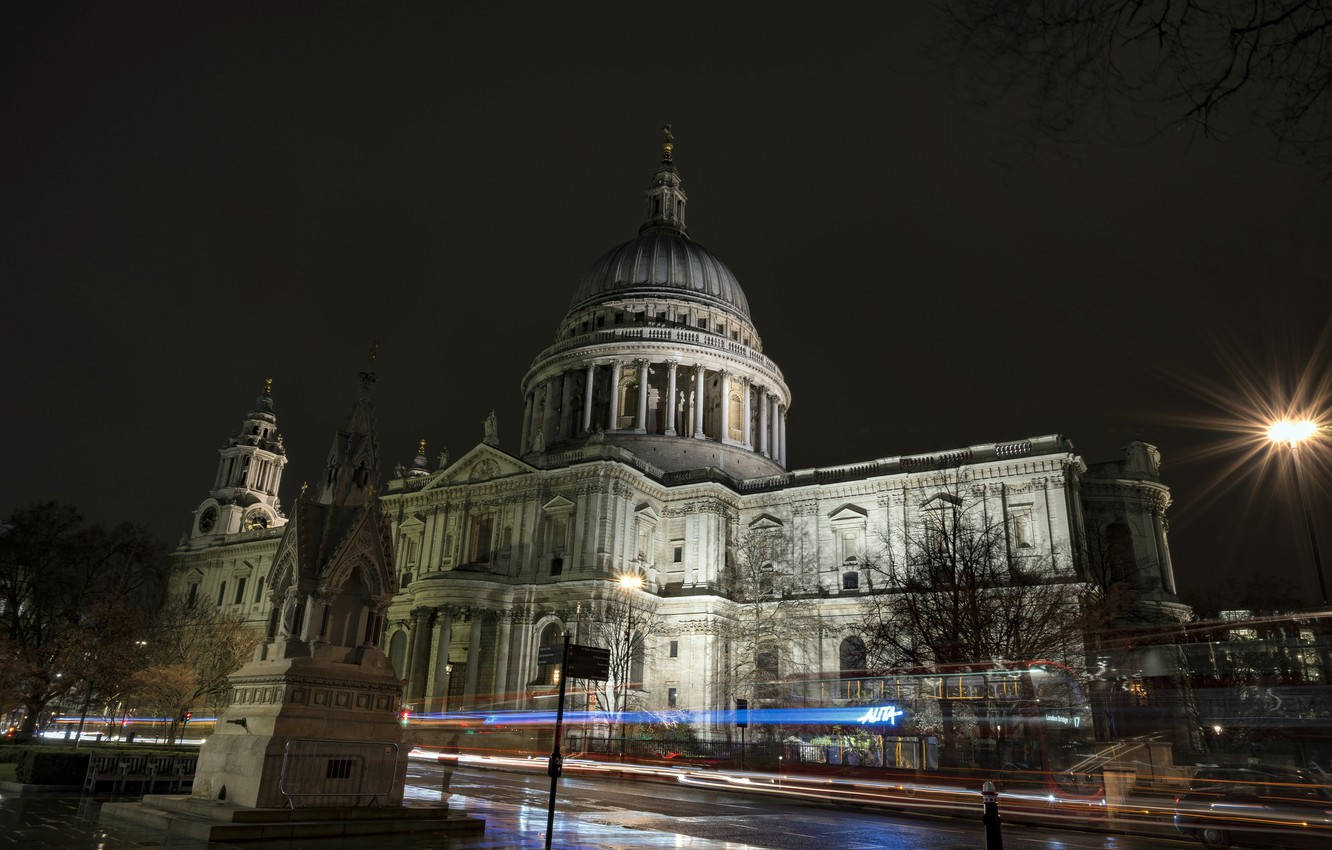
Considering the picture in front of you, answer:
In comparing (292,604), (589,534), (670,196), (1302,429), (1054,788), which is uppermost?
(670,196)

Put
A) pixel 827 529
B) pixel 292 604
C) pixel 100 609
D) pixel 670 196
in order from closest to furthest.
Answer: pixel 292 604, pixel 100 609, pixel 827 529, pixel 670 196

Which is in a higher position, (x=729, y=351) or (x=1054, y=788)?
(x=729, y=351)

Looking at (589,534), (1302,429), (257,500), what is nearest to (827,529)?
(589,534)

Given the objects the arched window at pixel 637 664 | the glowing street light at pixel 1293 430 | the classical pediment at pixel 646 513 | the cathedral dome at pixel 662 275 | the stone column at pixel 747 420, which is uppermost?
the cathedral dome at pixel 662 275

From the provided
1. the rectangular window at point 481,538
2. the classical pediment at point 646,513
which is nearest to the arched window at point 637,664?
the classical pediment at point 646,513

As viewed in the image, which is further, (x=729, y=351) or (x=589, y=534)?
(x=729, y=351)

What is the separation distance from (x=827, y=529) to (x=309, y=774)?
4606cm

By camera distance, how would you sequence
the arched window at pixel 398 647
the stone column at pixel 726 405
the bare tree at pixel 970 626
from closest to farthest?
the bare tree at pixel 970 626, the arched window at pixel 398 647, the stone column at pixel 726 405

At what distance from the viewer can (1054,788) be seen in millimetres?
22672

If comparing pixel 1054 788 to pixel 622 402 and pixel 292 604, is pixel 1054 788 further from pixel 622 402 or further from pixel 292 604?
pixel 622 402

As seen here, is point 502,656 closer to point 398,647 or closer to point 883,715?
point 398,647

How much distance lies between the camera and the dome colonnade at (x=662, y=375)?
6825 centimetres

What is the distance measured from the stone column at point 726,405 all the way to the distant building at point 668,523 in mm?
189

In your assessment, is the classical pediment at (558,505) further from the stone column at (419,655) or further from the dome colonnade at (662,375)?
the dome colonnade at (662,375)
